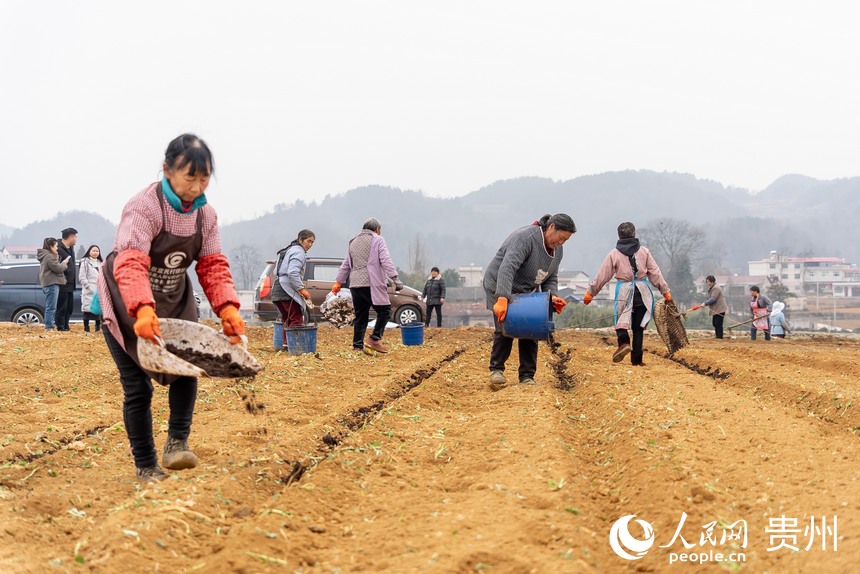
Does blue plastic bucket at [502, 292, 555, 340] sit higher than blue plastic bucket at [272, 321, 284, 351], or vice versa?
blue plastic bucket at [502, 292, 555, 340]

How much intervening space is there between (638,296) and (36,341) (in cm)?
833

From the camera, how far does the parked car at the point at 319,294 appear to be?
50.6 feet

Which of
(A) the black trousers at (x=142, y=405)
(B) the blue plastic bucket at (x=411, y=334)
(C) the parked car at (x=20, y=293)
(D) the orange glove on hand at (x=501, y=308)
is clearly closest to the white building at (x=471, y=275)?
(C) the parked car at (x=20, y=293)

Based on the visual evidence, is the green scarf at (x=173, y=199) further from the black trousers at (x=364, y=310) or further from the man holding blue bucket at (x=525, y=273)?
the black trousers at (x=364, y=310)

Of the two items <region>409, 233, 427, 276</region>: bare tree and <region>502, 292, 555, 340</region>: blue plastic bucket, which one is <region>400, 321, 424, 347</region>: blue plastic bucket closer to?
<region>502, 292, 555, 340</region>: blue plastic bucket

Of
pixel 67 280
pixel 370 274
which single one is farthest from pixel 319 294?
pixel 370 274

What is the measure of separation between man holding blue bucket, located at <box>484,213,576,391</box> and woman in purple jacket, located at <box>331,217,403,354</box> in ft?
9.55

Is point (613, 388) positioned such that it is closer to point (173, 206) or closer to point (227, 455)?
point (227, 455)

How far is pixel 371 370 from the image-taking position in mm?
9055

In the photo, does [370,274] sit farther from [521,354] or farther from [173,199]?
[173,199]

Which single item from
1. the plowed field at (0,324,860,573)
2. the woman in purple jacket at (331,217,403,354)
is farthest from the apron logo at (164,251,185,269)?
the woman in purple jacket at (331,217,403,354)

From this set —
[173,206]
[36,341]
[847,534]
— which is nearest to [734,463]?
[847,534]

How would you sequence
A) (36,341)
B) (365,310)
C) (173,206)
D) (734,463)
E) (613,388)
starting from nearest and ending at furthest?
(173,206) → (734,463) → (613,388) → (365,310) → (36,341)

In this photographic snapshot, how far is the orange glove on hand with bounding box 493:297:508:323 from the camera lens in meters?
7.00
